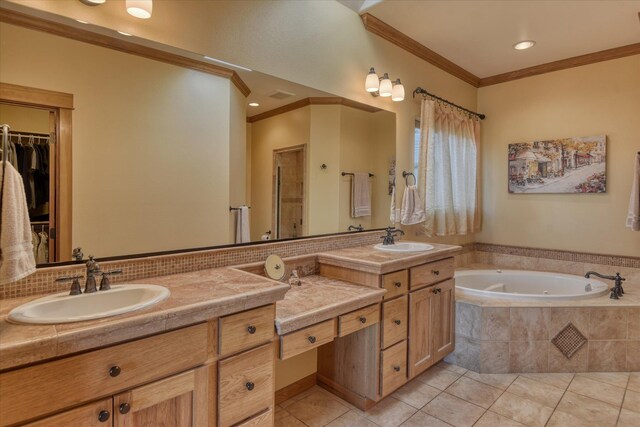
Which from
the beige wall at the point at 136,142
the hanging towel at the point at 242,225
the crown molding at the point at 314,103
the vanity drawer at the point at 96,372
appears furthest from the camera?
the crown molding at the point at 314,103

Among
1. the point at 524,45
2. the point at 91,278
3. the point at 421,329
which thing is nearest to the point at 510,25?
the point at 524,45

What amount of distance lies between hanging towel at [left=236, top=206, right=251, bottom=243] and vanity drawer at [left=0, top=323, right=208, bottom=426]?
790 millimetres

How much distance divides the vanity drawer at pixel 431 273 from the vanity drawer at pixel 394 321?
157 mm

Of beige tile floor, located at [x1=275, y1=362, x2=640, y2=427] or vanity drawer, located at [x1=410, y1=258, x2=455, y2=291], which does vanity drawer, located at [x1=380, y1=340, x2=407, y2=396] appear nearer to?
beige tile floor, located at [x1=275, y1=362, x2=640, y2=427]

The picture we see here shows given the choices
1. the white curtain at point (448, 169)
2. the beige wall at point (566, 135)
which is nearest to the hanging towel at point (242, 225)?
the white curtain at point (448, 169)

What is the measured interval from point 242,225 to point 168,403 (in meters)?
0.99

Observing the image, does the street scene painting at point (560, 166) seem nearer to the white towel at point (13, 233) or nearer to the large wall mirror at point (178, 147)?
the large wall mirror at point (178, 147)

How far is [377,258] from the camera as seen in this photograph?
208 cm

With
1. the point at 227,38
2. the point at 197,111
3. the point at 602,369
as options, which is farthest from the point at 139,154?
the point at 602,369

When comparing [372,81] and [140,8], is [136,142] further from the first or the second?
[372,81]

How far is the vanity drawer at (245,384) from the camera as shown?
1245mm

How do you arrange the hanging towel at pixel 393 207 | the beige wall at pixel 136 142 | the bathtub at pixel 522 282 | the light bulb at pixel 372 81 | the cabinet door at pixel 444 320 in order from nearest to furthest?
the beige wall at pixel 136 142
the cabinet door at pixel 444 320
the light bulb at pixel 372 81
the hanging towel at pixel 393 207
the bathtub at pixel 522 282

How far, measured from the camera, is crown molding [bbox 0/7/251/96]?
50.3 inches

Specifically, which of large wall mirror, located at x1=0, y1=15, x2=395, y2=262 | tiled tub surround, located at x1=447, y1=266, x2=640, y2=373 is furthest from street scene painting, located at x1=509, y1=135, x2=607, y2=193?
large wall mirror, located at x1=0, y1=15, x2=395, y2=262
